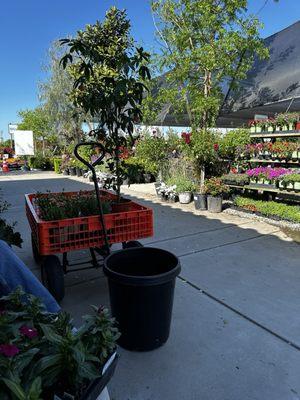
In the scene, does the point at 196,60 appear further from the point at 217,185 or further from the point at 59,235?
the point at 59,235

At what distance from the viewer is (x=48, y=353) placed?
1117 millimetres

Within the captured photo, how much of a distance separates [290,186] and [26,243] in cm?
431

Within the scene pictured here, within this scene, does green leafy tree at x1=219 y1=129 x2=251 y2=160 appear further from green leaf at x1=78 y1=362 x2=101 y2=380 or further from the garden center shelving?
green leaf at x1=78 y1=362 x2=101 y2=380

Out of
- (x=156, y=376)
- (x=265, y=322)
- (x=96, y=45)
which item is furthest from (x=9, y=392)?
(x=96, y=45)

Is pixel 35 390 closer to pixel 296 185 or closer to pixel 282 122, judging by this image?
pixel 296 185

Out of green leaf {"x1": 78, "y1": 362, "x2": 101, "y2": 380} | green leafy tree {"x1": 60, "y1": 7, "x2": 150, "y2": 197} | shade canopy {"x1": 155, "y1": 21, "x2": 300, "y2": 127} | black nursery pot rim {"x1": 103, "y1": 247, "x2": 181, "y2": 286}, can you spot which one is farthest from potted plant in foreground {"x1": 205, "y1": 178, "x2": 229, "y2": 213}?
green leaf {"x1": 78, "y1": 362, "x2": 101, "y2": 380}

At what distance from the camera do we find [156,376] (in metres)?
1.85

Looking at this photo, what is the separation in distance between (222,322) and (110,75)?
93.5 inches

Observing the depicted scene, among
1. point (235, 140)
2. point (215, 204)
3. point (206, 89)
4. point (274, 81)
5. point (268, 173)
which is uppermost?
point (274, 81)

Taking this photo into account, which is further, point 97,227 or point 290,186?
point 290,186

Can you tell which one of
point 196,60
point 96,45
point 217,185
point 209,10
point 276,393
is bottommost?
point 276,393

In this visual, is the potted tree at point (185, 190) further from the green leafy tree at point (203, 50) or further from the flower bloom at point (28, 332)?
the flower bloom at point (28, 332)

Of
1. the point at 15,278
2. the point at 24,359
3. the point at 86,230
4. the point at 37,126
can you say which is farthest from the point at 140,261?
the point at 37,126

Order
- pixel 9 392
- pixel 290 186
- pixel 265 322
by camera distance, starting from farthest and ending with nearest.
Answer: pixel 290 186, pixel 265 322, pixel 9 392
